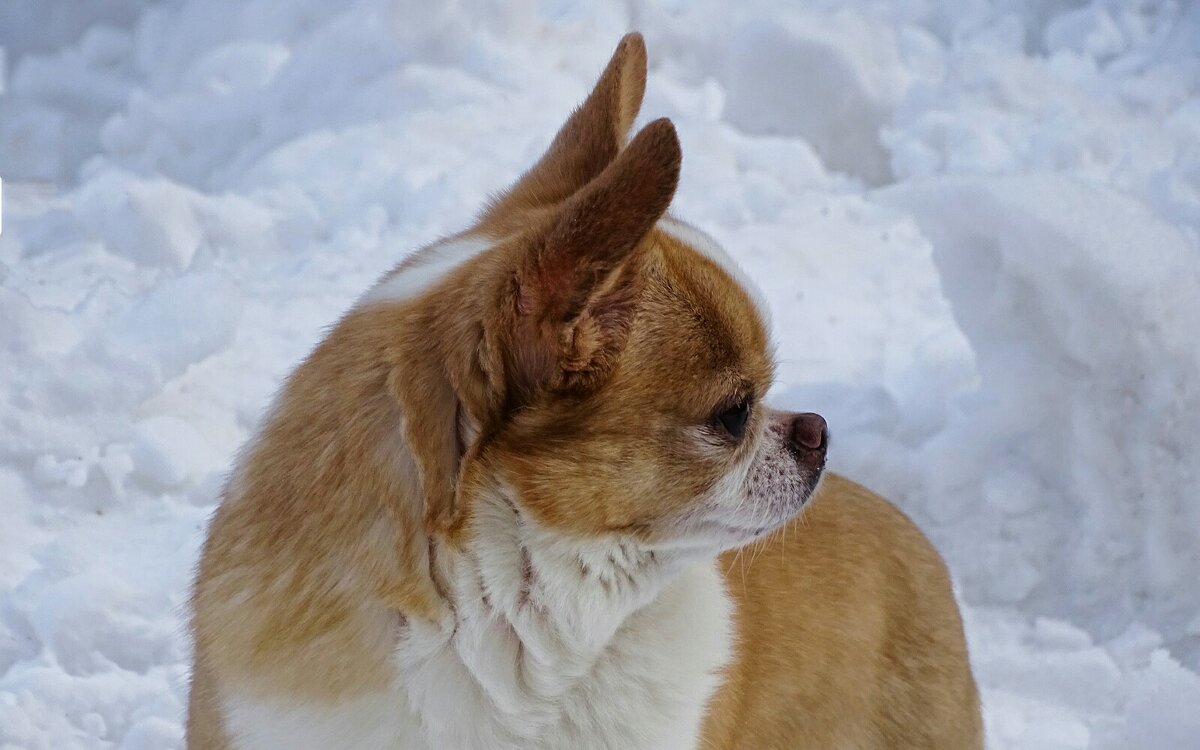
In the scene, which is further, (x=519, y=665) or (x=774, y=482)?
(x=774, y=482)

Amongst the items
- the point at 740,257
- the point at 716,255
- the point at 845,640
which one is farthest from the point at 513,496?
the point at 740,257

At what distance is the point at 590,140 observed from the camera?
2.69 m

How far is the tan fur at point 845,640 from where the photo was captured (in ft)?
9.37

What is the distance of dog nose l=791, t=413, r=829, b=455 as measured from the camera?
8.21 feet

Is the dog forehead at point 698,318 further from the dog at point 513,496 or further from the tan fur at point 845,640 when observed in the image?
the tan fur at point 845,640

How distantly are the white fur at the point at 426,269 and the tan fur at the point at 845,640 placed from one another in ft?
2.94

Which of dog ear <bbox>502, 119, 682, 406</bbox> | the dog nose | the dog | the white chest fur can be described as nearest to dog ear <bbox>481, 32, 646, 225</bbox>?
the dog

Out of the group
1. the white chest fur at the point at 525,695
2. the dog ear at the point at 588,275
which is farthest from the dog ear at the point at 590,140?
the white chest fur at the point at 525,695

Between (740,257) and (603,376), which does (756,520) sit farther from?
(740,257)

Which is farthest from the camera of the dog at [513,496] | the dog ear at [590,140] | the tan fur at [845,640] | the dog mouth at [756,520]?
the tan fur at [845,640]

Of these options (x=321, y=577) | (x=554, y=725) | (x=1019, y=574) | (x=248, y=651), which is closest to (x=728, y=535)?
(x=554, y=725)

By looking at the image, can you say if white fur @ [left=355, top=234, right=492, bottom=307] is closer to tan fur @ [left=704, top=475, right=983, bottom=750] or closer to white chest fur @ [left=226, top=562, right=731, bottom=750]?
white chest fur @ [left=226, top=562, right=731, bottom=750]

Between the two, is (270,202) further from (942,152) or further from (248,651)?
(248,651)

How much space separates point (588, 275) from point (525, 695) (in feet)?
2.56
